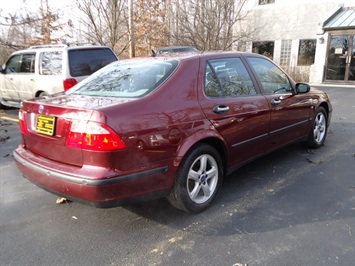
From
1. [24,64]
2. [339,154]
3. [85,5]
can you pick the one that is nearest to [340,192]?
[339,154]

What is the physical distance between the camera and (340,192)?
143 inches

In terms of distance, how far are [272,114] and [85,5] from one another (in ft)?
40.4

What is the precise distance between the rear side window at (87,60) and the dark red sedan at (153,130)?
3.72 meters

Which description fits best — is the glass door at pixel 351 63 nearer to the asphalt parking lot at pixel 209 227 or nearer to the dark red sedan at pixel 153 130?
the asphalt parking lot at pixel 209 227

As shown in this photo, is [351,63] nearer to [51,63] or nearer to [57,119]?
[51,63]

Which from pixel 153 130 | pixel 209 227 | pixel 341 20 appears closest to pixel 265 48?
pixel 341 20

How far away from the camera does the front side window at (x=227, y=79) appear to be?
332cm

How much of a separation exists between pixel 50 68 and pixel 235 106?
571cm

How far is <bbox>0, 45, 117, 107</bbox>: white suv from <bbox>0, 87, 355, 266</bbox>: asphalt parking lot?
11.6 feet

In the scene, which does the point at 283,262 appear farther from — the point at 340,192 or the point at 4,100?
the point at 4,100

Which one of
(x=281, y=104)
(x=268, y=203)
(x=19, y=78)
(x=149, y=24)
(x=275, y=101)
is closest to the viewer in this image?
(x=268, y=203)

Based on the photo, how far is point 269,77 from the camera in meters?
4.21

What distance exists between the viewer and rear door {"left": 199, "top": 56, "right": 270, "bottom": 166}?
3242 mm

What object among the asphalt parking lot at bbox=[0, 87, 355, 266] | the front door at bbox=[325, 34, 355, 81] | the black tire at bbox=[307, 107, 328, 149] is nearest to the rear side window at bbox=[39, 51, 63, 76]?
the asphalt parking lot at bbox=[0, 87, 355, 266]
